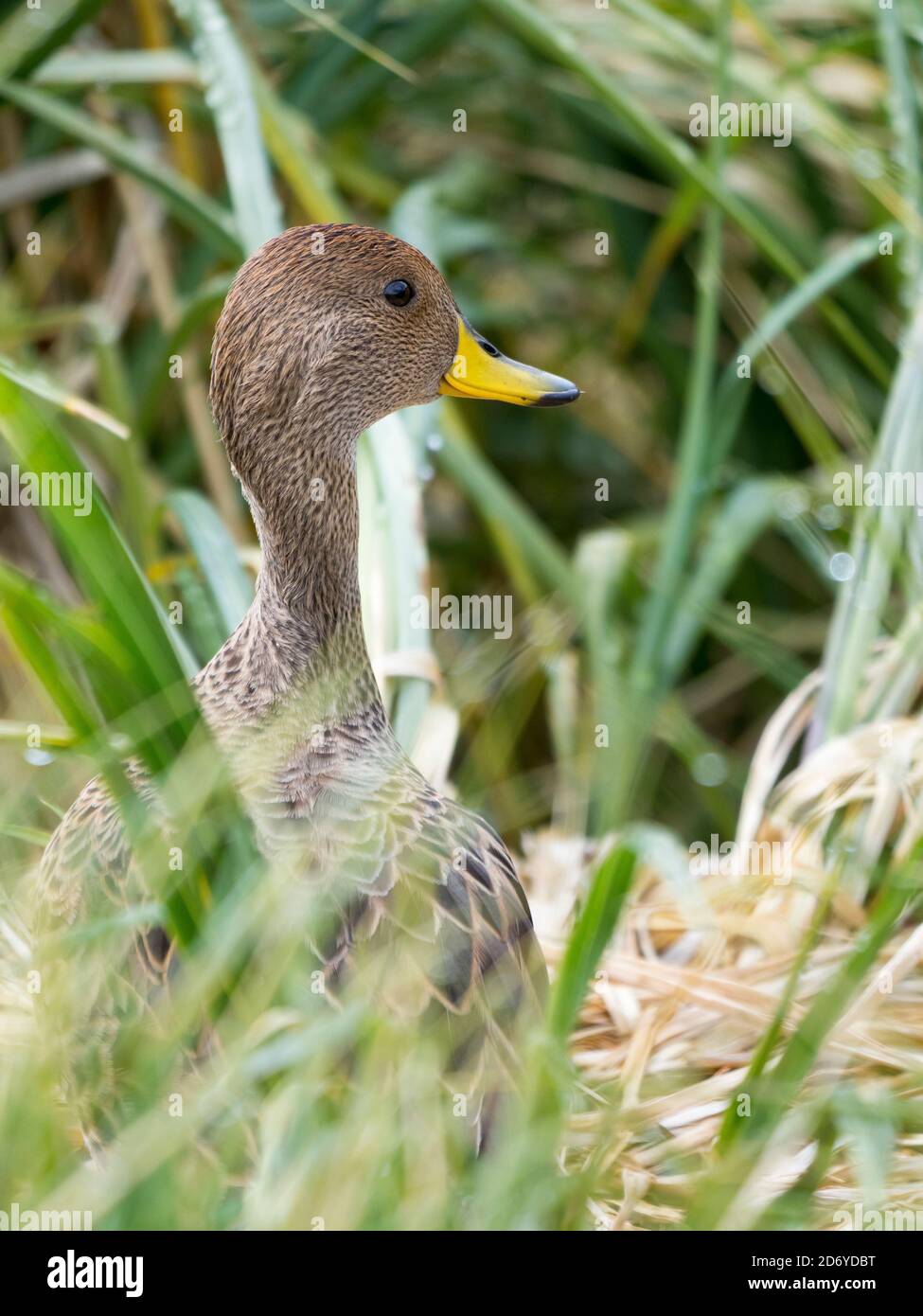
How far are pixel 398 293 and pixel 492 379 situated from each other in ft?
0.36

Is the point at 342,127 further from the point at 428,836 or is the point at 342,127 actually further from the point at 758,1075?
the point at 758,1075

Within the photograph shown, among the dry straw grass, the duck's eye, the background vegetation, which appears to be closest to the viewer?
the background vegetation

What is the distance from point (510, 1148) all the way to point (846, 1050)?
364 mm

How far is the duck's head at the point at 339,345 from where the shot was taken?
1.07 meters

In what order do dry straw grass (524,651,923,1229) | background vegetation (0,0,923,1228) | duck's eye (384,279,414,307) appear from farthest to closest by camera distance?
duck's eye (384,279,414,307)
dry straw grass (524,651,923,1229)
background vegetation (0,0,923,1228)

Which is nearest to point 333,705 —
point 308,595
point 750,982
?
point 308,595

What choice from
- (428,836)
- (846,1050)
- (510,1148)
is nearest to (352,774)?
(428,836)

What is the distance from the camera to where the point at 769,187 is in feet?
7.74

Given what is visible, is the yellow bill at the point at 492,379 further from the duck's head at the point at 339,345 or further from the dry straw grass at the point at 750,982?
the dry straw grass at the point at 750,982

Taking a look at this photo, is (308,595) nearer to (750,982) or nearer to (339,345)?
(339,345)

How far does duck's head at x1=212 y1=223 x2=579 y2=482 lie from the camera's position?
107cm

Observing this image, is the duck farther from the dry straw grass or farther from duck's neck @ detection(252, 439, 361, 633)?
the dry straw grass

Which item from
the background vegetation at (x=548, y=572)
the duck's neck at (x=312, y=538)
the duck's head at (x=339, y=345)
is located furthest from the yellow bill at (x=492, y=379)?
the background vegetation at (x=548, y=572)

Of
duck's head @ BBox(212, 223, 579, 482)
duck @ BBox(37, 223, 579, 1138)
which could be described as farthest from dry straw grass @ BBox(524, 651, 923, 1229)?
duck's head @ BBox(212, 223, 579, 482)
